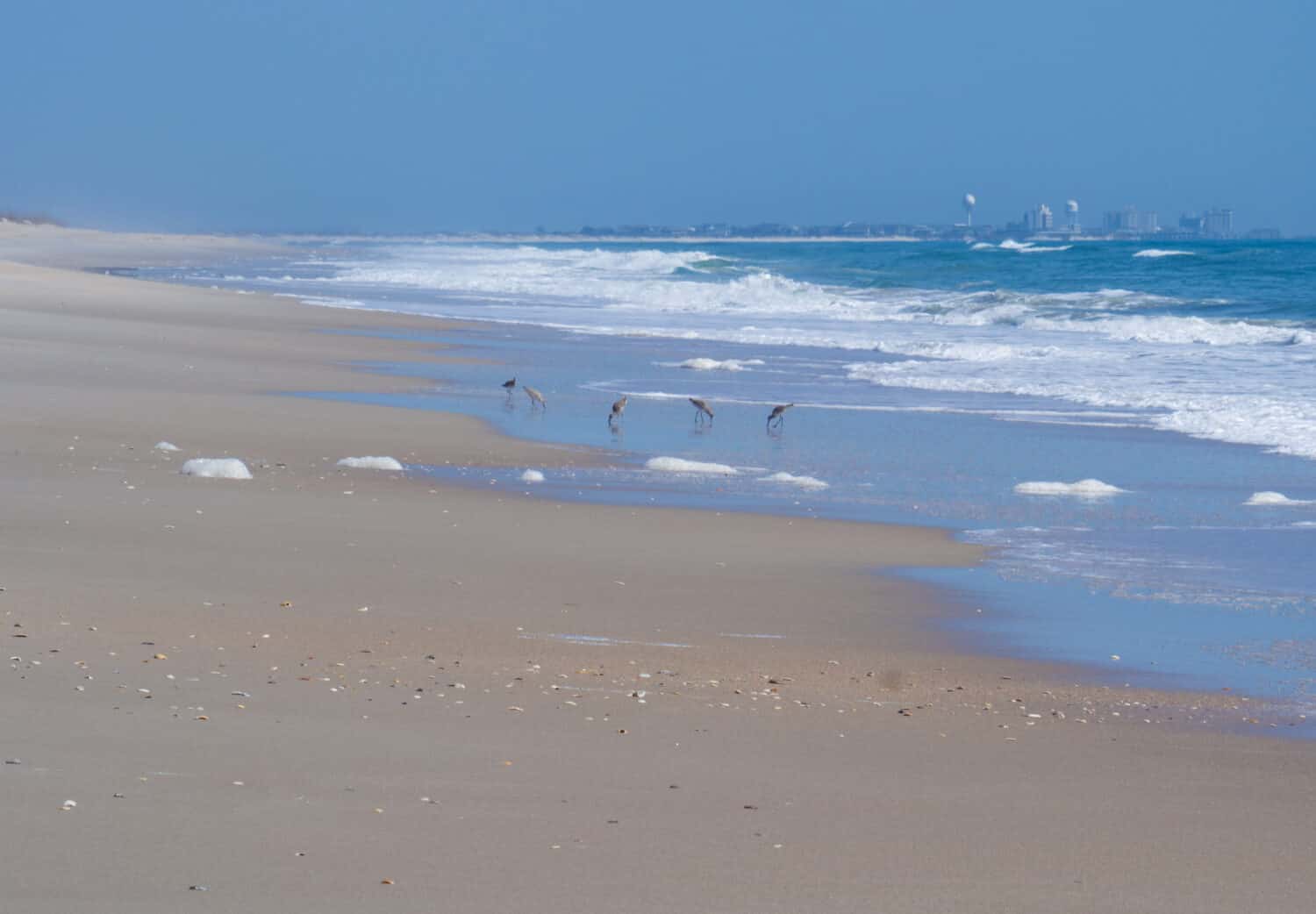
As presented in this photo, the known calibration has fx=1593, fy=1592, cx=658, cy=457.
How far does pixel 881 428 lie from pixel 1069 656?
25.7ft

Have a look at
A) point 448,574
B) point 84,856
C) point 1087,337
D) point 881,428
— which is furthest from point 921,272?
point 84,856

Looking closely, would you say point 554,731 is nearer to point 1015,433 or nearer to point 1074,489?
point 1074,489

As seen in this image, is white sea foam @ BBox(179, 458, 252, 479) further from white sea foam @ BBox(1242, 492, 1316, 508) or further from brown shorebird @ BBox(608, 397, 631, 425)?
white sea foam @ BBox(1242, 492, 1316, 508)

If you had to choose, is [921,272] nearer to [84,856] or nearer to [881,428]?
[881,428]

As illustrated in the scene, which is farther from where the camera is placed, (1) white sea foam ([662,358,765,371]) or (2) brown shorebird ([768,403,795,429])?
(1) white sea foam ([662,358,765,371])

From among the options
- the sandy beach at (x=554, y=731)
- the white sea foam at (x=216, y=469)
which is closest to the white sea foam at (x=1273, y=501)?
the sandy beach at (x=554, y=731)

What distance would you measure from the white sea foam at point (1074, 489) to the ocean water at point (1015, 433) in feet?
0.11

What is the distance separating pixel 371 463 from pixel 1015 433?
6065mm

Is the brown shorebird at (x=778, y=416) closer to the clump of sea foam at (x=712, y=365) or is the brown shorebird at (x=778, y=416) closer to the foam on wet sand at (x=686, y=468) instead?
the foam on wet sand at (x=686, y=468)

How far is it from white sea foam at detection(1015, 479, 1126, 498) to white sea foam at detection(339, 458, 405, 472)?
415 cm

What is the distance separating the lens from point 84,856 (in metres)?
3.52

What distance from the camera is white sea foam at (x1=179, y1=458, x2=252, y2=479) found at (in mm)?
9586

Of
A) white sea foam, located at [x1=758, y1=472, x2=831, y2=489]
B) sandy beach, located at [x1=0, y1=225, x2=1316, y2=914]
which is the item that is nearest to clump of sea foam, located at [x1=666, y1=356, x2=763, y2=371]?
white sea foam, located at [x1=758, y1=472, x2=831, y2=489]

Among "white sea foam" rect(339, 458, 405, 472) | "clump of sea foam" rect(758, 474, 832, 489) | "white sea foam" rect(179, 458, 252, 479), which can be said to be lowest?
"clump of sea foam" rect(758, 474, 832, 489)
